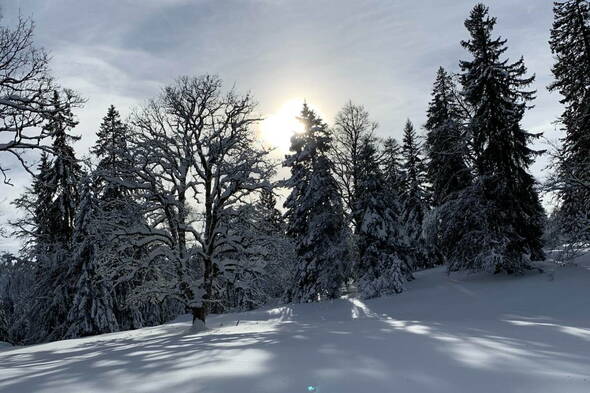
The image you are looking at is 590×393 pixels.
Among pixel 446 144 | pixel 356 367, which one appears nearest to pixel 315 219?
pixel 446 144

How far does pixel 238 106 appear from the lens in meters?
19.0

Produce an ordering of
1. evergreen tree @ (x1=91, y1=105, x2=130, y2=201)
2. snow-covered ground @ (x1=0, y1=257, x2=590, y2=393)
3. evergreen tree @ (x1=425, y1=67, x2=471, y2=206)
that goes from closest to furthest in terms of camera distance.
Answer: snow-covered ground @ (x1=0, y1=257, x2=590, y2=393) < evergreen tree @ (x1=91, y1=105, x2=130, y2=201) < evergreen tree @ (x1=425, y1=67, x2=471, y2=206)

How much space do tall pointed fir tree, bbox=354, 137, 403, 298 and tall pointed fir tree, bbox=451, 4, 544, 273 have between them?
3.78m

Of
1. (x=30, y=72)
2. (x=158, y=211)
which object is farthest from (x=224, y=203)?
(x=30, y=72)

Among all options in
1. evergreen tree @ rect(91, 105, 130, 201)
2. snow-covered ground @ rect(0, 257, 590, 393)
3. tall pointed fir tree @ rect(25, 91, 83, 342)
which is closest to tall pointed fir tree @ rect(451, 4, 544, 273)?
snow-covered ground @ rect(0, 257, 590, 393)

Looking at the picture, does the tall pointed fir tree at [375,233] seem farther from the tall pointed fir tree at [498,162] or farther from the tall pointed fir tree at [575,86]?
the tall pointed fir tree at [575,86]

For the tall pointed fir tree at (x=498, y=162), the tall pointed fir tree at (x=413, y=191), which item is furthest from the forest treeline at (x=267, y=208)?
the tall pointed fir tree at (x=413, y=191)

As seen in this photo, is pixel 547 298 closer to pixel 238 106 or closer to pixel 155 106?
pixel 238 106

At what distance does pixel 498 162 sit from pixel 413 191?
58.1ft

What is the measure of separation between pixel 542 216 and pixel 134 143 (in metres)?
20.7

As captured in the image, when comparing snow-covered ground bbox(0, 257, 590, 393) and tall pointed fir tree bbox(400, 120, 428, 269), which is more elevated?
tall pointed fir tree bbox(400, 120, 428, 269)

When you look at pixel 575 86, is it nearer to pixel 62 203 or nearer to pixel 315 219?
pixel 315 219

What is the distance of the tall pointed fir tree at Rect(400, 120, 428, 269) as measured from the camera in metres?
39.3

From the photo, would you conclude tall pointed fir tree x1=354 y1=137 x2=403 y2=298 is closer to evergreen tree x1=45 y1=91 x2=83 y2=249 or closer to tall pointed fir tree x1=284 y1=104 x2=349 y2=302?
tall pointed fir tree x1=284 y1=104 x2=349 y2=302
